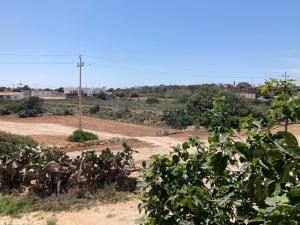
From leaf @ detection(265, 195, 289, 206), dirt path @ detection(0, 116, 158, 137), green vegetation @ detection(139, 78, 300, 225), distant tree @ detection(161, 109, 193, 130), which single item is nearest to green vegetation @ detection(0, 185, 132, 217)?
green vegetation @ detection(139, 78, 300, 225)

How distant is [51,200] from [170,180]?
24.3 feet

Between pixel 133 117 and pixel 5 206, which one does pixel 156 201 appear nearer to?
pixel 5 206

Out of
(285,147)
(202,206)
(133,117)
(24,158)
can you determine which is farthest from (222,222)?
(133,117)

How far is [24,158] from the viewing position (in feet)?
40.5

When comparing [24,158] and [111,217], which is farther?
[24,158]

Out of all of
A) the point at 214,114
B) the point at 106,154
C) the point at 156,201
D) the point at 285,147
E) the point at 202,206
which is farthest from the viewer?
the point at 106,154

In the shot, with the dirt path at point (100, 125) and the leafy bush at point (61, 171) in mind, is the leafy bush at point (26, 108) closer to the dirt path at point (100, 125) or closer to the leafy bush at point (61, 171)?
the dirt path at point (100, 125)

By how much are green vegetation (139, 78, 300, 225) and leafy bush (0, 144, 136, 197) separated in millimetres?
7376

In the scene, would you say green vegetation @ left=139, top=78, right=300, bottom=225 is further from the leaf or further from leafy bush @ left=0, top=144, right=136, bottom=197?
leafy bush @ left=0, top=144, right=136, bottom=197

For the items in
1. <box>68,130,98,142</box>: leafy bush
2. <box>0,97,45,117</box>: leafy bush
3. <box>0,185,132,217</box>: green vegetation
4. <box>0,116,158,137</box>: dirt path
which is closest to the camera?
<box>0,185,132,217</box>: green vegetation

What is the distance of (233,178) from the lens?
3783 millimetres

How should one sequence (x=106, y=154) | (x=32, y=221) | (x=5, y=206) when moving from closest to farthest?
(x=32, y=221) → (x=5, y=206) → (x=106, y=154)

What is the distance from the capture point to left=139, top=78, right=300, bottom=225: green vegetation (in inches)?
92.6

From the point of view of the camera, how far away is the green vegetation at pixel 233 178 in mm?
2352
